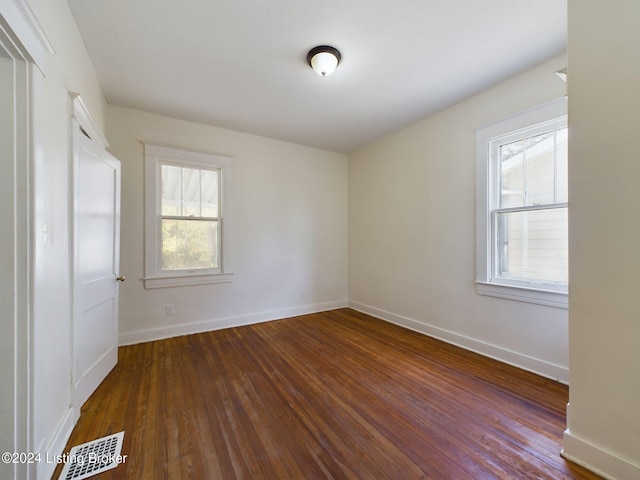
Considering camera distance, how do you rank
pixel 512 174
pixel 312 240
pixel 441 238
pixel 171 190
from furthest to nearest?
pixel 312 240
pixel 171 190
pixel 441 238
pixel 512 174

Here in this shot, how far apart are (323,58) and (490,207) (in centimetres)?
218

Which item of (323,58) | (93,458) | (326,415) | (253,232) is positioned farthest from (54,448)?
(323,58)

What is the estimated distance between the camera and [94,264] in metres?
2.15

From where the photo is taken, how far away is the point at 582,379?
4.69 feet

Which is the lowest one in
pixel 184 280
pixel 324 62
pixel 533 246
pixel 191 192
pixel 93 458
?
pixel 93 458

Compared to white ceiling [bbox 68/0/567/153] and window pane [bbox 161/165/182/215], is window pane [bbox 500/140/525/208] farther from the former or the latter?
window pane [bbox 161/165/182/215]

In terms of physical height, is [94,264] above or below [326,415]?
above

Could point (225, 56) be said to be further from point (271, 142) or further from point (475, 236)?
point (475, 236)

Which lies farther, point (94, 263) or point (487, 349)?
point (487, 349)

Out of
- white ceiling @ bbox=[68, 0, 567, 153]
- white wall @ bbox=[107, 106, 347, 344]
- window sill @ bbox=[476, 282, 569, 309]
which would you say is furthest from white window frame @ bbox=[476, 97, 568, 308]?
white wall @ bbox=[107, 106, 347, 344]

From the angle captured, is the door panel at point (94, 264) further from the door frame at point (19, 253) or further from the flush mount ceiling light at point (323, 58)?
the flush mount ceiling light at point (323, 58)

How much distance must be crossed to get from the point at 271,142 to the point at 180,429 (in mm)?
3607

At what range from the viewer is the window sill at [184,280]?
10.5 ft

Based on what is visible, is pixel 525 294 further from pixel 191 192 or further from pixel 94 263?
pixel 191 192
